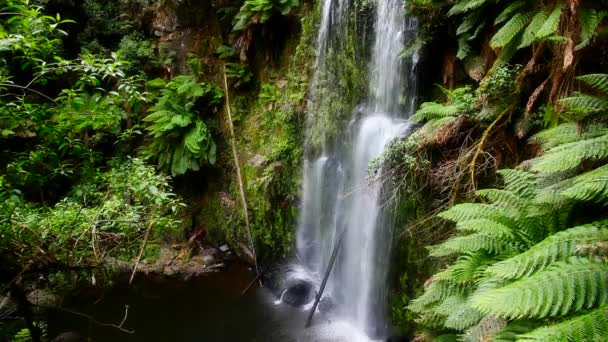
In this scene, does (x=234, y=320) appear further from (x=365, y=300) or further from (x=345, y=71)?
(x=345, y=71)

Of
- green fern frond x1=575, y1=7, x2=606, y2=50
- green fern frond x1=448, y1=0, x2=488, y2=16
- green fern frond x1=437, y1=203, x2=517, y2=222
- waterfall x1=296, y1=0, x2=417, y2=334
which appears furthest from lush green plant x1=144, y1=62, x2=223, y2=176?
green fern frond x1=575, y1=7, x2=606, y2=50

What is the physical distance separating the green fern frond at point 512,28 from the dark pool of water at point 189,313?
5.18 meters

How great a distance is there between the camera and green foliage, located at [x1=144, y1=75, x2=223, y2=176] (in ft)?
28.5

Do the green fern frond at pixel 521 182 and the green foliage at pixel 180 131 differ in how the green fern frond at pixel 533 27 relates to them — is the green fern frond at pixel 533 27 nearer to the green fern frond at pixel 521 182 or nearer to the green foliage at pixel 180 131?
the green fern frond at pixel 521 182

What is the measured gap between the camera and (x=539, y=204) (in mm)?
3035

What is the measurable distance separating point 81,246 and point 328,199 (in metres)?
4.93

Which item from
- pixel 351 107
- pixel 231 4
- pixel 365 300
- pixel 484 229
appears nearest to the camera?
pixel 484 229

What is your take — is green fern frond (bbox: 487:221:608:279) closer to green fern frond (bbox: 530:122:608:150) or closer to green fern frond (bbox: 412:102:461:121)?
green fern frond (bbox: 530:122:608:150)

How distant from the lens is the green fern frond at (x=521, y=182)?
3.28m

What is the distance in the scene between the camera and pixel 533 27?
377 cm

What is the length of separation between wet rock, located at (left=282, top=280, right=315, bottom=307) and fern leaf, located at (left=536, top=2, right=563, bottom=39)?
5.80m

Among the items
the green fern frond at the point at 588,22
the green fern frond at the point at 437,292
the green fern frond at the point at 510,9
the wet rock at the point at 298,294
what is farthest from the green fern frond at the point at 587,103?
the wet rock at the point at 298,294

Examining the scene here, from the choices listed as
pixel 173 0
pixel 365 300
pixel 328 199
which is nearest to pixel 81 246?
pixel 365 300

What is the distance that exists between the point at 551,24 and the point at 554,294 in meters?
2.58
